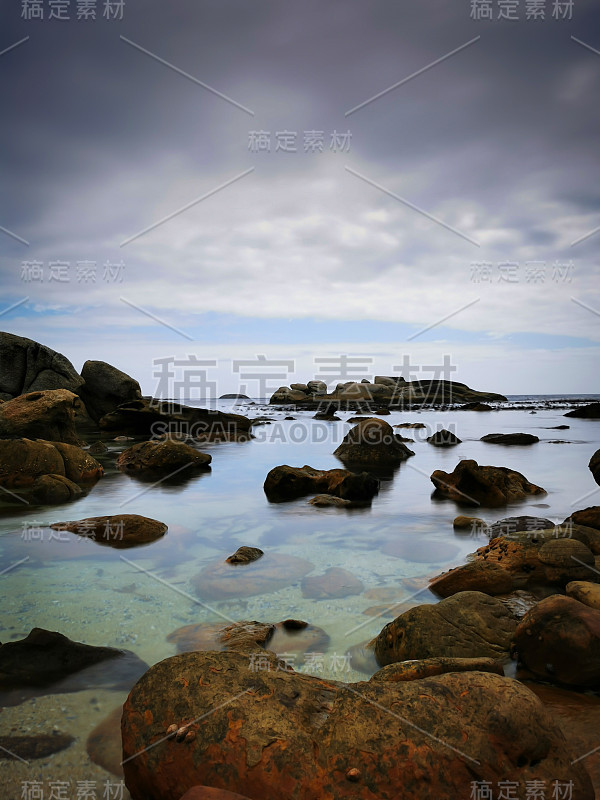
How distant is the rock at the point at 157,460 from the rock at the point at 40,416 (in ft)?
7.40

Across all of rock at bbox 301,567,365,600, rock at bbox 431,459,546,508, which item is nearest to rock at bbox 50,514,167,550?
rock at bbox 301,567,365,600

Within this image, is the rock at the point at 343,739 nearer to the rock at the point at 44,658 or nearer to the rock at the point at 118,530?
the rock at the point at 44,658

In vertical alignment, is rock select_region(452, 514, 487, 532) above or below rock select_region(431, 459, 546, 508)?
below

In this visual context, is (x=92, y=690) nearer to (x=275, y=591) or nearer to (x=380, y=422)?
(x=275, y=591)

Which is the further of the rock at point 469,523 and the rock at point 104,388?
the rock at point 104,388

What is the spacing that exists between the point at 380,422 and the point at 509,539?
9.41 metres

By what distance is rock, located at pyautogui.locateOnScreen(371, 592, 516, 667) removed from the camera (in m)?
3.77

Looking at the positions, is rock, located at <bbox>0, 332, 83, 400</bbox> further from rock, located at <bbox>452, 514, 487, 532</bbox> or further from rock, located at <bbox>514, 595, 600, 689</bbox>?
rock, located at <bbox>514, 595, 600, 689</bbox>

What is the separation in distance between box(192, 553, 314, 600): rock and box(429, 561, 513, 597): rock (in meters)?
1.59

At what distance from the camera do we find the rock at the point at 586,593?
13.9 ft

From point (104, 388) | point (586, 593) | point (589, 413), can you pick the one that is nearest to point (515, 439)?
point (586, 593)

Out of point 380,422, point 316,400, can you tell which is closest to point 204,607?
point 380,422

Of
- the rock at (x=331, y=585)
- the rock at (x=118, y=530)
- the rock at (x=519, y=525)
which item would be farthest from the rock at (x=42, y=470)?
the rock at (x=519, y=525)

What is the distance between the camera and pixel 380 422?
15.2 m
